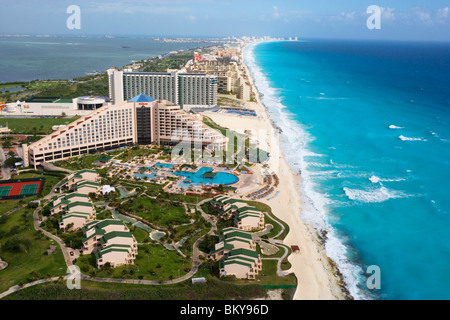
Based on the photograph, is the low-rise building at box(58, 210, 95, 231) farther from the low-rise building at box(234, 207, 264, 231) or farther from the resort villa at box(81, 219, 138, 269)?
the low-rise building at box(234, 207, 264, 231)

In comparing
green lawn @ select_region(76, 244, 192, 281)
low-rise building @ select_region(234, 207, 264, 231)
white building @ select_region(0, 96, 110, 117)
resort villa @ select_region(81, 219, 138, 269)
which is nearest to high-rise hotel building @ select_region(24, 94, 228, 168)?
low-rise building @ select_region(234, 207, 264, 231)

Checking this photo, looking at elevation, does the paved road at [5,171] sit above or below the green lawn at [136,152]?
below

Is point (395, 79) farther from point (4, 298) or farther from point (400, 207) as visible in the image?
point (4, 298)

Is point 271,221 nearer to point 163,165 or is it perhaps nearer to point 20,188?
point 163,165

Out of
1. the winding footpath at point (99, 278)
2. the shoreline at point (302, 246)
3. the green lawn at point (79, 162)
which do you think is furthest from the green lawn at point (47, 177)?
the shoreline at point (302, 246)

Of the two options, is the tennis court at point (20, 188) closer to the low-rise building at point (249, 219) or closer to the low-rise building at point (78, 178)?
the low-rise building at point (78, 178)

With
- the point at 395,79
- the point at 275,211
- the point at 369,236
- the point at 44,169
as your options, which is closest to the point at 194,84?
the point at 44,169

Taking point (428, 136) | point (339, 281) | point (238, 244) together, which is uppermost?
point (428, 136)
